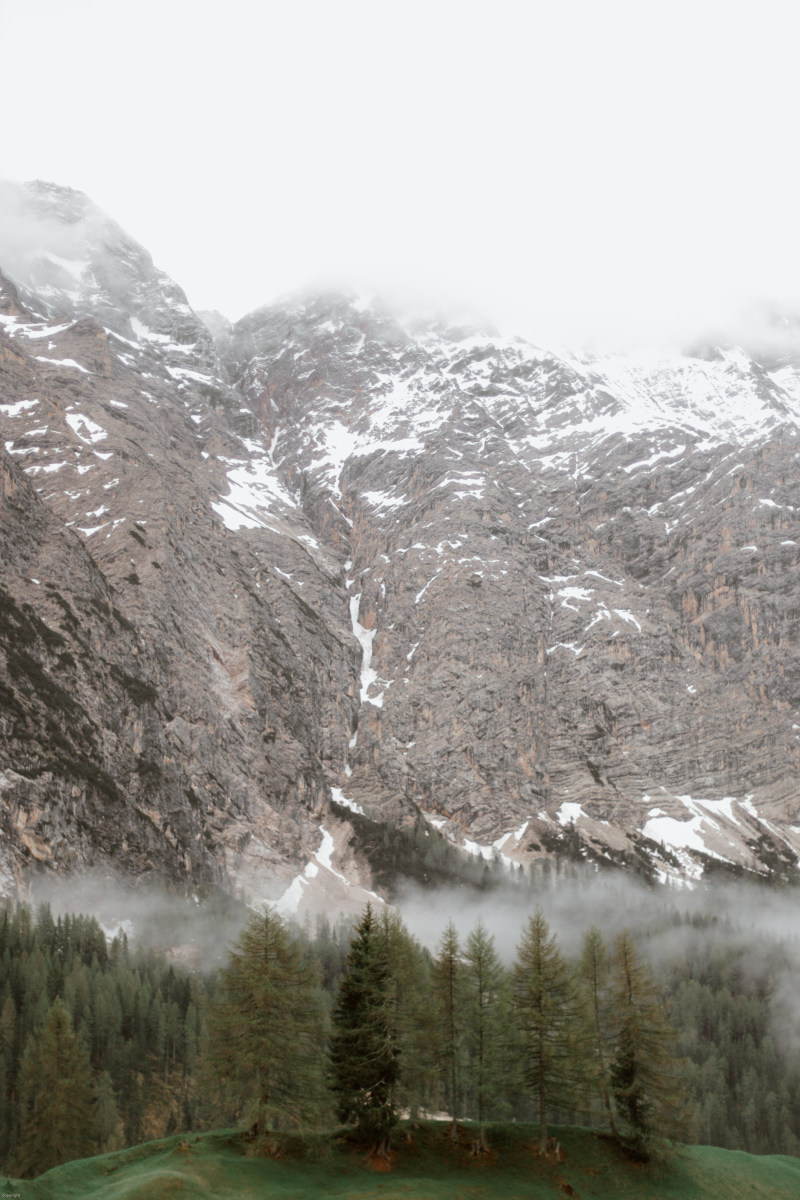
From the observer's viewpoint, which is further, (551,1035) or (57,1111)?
(57,1111)

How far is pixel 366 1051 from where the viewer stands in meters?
43.4

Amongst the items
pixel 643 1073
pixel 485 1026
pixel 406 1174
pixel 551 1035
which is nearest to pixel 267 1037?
pixel 406 1174

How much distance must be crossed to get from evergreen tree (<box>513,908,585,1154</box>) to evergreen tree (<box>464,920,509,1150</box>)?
1.23 meters

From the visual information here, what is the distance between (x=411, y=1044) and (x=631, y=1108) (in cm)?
1348

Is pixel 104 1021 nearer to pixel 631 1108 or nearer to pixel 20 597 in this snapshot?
pixel 631 1108

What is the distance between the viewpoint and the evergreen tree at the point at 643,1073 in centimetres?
4709

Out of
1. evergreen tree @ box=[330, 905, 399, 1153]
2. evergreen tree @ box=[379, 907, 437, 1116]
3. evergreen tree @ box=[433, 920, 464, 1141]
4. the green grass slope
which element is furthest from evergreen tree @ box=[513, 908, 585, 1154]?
evergreen tree @ box=[330, 905, 399, 1153]

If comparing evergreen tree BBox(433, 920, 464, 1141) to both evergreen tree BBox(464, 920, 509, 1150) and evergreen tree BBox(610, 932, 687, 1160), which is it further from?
evergreen tree BBox(610, 932, 687, 1160)

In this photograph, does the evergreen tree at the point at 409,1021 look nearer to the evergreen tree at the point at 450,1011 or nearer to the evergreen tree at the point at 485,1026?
the evergreen tree at the point at 450,1011

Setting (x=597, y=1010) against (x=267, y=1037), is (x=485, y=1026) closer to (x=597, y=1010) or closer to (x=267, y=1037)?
(x=597, y=1010)

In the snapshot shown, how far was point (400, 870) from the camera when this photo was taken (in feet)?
578

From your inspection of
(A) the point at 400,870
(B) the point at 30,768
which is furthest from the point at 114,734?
(A) the point at 400,870

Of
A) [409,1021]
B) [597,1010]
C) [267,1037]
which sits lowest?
[597,1010]

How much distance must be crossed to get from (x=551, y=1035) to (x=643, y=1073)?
554 cm
